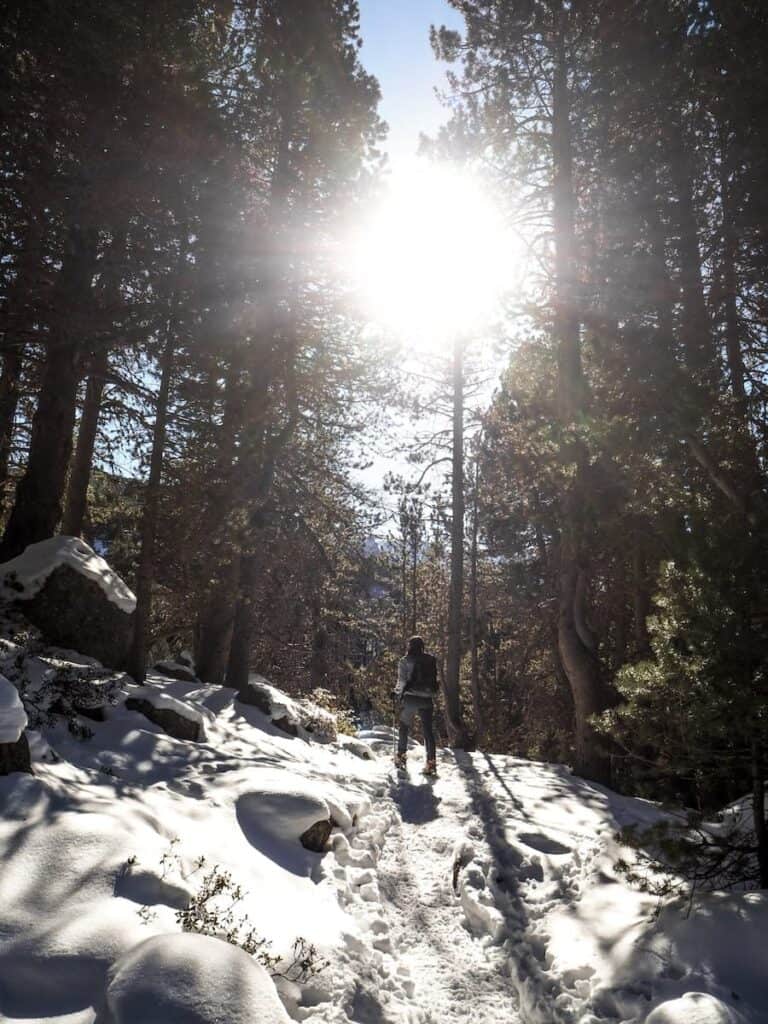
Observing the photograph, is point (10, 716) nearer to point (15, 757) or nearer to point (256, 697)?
point (15, 757)

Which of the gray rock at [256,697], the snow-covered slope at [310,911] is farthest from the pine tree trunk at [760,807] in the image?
the gray rock at [256,697]

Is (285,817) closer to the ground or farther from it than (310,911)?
farther from it

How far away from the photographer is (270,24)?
1238 centimetres

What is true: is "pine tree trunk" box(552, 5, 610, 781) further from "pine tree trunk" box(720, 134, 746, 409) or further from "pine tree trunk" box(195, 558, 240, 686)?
"pine tree trunk" box(195, 558, 240, 686)

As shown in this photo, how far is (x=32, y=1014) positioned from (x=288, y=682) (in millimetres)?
18931

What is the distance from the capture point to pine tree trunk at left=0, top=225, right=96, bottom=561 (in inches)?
393

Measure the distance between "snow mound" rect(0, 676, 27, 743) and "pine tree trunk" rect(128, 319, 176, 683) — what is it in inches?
209

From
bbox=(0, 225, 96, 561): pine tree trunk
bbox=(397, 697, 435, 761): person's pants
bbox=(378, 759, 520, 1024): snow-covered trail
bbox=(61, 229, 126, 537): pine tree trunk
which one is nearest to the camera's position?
bbox=(378, 759, 520, 1024): snow-covered trail

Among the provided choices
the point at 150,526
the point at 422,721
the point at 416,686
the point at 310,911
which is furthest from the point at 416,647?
the point at 310,911

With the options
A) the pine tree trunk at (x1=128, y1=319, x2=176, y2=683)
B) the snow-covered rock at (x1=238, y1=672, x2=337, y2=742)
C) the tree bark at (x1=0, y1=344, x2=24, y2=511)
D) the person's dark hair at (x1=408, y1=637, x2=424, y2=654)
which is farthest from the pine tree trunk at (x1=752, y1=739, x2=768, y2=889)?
the tree bark at (x1=0, y1=344, x2=24, y2=511)

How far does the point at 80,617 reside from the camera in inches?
347

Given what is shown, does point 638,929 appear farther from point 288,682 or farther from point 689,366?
point 288,682

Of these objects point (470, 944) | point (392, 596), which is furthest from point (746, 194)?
point (392, 596)

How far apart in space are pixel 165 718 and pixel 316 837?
2925 mm
